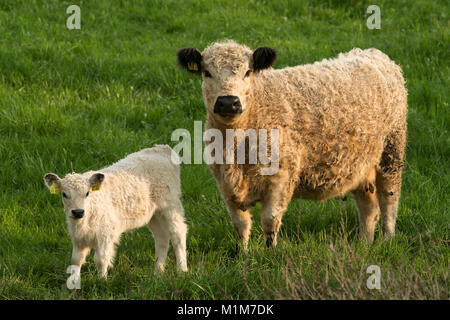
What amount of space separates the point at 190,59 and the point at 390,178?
2.96 metres

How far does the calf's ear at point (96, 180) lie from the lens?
6492 millimetres

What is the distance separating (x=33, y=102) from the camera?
998 centimetres

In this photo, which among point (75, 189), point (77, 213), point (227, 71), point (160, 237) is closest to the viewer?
point (77, 213)

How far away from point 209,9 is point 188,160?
4.90 m

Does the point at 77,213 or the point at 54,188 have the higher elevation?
the point at 54,188

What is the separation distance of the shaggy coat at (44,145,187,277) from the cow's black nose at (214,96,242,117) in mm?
1291

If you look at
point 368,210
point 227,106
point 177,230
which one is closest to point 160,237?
point 177,230

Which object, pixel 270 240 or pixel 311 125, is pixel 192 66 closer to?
pixel 311 125

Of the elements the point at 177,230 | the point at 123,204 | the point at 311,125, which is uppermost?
the point at 311,125

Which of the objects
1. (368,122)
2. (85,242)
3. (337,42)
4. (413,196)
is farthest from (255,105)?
(337,42)

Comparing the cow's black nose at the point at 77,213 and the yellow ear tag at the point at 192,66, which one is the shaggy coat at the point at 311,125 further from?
the cow's black nose at the point at 77,213

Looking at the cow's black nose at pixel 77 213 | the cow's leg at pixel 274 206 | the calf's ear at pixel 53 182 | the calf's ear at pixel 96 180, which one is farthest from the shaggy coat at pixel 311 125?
the calf's ear at pixel 53 182

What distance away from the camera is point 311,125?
7164 mm

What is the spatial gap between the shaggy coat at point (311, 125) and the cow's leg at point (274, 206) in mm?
10
